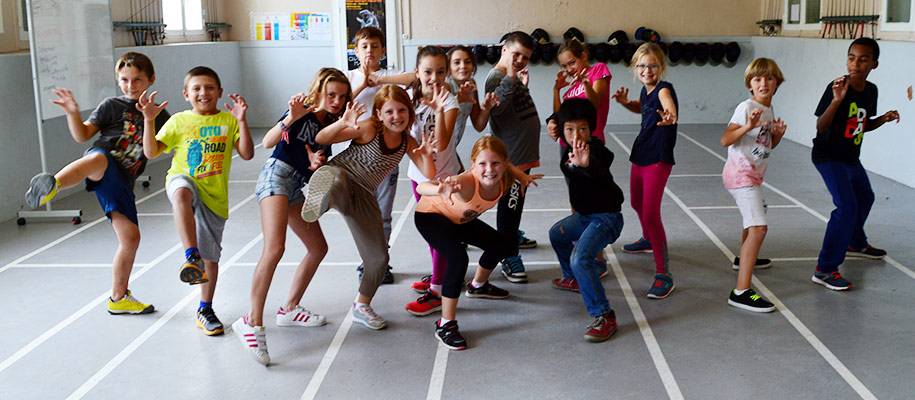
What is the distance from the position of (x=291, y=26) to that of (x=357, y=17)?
1.46 m

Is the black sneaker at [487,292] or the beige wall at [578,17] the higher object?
the beige wall at [578,17]

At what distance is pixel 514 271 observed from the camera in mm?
5176

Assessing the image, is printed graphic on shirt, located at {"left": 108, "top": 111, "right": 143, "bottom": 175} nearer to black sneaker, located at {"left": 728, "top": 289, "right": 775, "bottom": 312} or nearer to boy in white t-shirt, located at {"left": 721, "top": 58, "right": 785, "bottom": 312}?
boy in white t-shirt, located at {"left": 721, "top": 58, "right": 785, "bottom": 312}

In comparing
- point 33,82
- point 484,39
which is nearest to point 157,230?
point 33,82

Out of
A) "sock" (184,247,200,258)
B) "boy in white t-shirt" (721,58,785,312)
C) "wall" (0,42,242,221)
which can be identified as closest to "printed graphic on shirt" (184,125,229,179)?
"sock" (184,247,200,258)

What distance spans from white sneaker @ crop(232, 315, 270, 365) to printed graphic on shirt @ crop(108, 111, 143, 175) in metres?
1.26

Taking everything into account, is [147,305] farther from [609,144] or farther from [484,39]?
[484,39]

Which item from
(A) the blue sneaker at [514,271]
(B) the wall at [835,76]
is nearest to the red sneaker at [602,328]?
(A) the blue sneaker at [514,271]

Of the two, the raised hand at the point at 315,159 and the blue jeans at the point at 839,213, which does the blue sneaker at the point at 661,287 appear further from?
the raised hand at the point at 315,159

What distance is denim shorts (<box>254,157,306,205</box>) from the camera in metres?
4.00

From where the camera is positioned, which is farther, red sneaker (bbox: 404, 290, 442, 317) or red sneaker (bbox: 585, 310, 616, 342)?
red sneaker (bbox: 404, 290, 442, 317)

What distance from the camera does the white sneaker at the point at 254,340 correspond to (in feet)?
12.7

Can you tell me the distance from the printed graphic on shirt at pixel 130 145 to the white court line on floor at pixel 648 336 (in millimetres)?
3024

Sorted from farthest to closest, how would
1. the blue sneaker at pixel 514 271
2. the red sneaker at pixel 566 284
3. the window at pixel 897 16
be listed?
the window at pixel 897 16, the blue sneaker at pixel 514 271, the red sneaker at pixel 566 284
